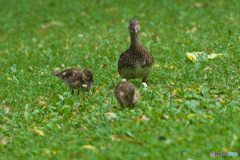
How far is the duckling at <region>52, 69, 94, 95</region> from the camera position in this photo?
664 cm

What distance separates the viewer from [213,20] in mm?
12352

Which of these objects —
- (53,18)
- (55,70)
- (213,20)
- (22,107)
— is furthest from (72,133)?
(53,18)

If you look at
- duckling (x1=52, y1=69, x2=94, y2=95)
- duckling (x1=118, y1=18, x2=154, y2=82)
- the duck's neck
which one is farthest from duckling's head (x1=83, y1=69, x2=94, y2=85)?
the duck's neck

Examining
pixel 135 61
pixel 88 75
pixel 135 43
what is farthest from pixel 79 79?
pixel 135 43

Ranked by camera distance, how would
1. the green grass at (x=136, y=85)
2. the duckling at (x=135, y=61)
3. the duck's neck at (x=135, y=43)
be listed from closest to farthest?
the green grass at (x=136, y=85) < the duckling at (x=135, y=61) < the duck's neck at (x=135, y=43)

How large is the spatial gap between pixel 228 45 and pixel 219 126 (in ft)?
15.9

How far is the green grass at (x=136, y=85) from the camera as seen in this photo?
454 cm

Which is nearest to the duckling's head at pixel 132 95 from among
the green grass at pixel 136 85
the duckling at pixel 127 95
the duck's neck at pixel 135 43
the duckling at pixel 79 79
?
the duckling at pixel 127 95

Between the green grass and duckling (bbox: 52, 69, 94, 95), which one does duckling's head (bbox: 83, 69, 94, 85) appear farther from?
the green grass

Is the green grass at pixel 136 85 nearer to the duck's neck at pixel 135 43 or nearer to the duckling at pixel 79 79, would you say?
the duckling at pixel 79 79

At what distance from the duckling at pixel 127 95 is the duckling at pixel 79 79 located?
0.95 metres

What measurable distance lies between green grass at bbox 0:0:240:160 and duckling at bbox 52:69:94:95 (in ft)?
0.65

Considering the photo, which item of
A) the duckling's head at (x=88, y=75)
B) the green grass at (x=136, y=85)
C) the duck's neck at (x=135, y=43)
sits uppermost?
the duck's neck at (x=135, y=43)

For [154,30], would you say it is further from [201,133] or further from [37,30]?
[201,133]
